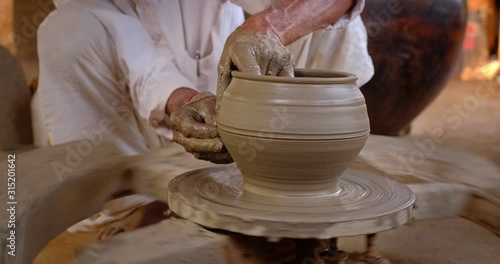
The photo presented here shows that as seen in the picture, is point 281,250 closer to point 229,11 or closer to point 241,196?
point 241,196

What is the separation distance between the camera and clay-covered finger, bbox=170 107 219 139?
4.35 ft

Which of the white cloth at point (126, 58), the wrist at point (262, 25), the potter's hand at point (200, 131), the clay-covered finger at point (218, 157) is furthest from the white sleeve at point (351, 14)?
the clay-covered finger at point (218, 157)

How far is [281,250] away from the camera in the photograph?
113 cm

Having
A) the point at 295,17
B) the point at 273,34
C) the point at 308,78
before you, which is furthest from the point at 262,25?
the point at 308,78

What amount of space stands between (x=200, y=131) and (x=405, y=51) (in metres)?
2.06

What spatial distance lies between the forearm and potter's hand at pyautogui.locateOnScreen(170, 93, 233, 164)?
0.78ft

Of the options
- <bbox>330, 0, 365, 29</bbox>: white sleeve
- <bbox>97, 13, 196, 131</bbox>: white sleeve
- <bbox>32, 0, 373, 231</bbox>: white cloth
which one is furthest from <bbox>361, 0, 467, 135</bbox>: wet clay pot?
<bbox>97, 13, 196, 131</bbox>: white sleeve

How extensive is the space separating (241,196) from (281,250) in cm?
12

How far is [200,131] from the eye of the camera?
1.33 meters

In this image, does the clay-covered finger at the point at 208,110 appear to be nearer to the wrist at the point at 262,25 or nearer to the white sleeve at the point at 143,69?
the wrist at the point at 262,25

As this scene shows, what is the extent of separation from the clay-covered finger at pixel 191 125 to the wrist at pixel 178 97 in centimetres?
45

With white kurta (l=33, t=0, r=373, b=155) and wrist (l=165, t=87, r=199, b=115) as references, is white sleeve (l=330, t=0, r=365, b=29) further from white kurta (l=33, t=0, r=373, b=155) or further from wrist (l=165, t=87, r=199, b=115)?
wrist (l=165, t=87, r=199, b=115)

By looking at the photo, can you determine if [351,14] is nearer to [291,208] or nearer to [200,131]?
[200,131]

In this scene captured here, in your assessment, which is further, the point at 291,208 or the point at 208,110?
the point at 208,110
